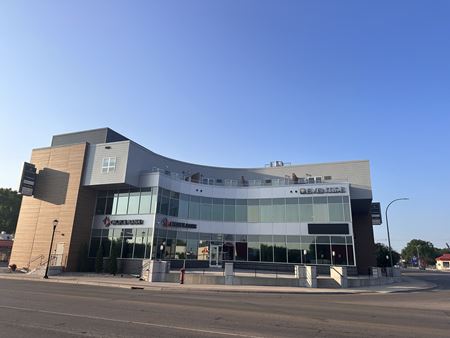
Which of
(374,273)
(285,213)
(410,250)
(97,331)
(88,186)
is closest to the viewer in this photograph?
(97,331)

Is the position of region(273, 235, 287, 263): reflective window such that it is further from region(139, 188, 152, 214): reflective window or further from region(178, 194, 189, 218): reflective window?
region(139, 188, 152, 214): reflective window

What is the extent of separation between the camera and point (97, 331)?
801cm

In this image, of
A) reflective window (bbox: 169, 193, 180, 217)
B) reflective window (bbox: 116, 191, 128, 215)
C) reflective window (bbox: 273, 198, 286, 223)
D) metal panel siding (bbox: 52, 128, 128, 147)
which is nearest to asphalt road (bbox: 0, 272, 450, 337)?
reflective window (bbox: 116, 191, 128, 215)

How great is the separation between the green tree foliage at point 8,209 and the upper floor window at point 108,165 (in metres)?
43.3

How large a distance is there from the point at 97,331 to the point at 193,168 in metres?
40.5

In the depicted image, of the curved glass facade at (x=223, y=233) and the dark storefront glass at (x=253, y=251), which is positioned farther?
the dark storefront glass at (x=253, y=251)

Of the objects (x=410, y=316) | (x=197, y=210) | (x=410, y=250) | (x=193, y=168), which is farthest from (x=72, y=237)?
(x=410, y=250)

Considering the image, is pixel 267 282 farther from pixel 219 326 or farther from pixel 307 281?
pixel 219 326

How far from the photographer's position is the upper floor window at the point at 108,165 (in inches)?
1414

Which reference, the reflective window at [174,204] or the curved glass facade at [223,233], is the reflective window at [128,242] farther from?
the reflective window at [174,204]

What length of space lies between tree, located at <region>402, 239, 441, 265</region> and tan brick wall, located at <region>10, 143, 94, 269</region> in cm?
13822

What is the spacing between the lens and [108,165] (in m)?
36.1

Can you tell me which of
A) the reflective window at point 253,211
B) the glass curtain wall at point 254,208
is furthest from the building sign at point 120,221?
the reflective window at point 253,211

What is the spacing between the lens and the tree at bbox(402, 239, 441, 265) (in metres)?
142
